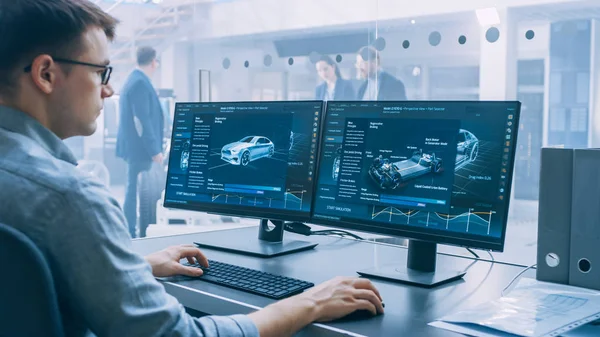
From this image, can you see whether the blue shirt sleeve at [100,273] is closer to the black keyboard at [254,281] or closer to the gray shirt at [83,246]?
the gray shirt at [83,246]

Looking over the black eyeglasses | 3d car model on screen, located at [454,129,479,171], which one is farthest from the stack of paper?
the black eyeglasses

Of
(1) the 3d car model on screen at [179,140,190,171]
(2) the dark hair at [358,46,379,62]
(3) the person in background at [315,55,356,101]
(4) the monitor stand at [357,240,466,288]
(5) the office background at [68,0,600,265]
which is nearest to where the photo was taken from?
(4) the monitor stand at [357,240,466,288]

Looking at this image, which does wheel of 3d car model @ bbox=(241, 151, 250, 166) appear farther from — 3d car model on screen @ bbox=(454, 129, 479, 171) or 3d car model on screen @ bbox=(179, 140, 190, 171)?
3d car model on screen @ bbox=(454, 129, 479, 171)

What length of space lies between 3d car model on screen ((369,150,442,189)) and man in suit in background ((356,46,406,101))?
251 cm

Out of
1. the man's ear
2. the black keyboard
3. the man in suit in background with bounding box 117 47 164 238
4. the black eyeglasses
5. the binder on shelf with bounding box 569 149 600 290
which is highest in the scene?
the man in suit in background with bounding box 117 47 164 238

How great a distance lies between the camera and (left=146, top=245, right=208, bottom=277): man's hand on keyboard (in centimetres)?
145

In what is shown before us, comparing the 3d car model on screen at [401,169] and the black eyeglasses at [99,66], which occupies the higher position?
the black eyeglasses at [99,66]

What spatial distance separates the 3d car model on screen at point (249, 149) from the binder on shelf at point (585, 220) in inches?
31.5

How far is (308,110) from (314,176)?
0.18 meters

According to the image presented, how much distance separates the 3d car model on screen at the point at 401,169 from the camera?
1.42 metres

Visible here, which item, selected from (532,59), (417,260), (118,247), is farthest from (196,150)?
(532,59)

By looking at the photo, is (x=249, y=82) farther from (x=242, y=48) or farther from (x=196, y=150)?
(x=196, y=150)

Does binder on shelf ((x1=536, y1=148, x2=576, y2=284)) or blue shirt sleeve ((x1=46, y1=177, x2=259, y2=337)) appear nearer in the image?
blue shirt sleeve ((x1=46, y1=177, x2=259, y2=337))

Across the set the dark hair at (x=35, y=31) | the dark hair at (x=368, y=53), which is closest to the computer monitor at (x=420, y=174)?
the dark hair at (x=35, y=31)
